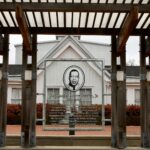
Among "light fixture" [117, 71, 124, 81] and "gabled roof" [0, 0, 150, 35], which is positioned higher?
"gabled roof" [0, 0, 150, 35]

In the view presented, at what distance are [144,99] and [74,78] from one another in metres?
4.93

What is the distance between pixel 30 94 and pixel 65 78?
4.97m

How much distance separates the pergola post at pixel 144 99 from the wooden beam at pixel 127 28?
0.74m

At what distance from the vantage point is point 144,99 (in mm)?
12367

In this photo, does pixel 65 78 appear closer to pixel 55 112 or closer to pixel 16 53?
pixel 55 112

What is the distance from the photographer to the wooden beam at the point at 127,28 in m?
9.80

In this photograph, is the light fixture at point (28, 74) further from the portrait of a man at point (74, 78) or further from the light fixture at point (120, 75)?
the portrait of a man at point (74, 78)

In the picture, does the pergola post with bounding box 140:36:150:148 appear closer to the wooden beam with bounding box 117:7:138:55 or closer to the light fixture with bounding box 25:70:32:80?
the wooden beam with bounding box 117:7:138:55

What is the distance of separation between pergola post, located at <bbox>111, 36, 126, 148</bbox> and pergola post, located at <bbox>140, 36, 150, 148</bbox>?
58 centimetres

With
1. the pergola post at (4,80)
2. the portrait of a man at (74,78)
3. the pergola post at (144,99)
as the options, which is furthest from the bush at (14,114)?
the pergola post at (144,99)

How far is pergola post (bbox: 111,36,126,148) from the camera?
12.0 m

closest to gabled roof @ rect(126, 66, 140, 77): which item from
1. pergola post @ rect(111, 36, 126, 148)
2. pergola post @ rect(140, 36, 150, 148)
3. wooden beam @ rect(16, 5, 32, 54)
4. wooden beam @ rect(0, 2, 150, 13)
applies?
pergola post @ rect(140, 36, 150, 148)

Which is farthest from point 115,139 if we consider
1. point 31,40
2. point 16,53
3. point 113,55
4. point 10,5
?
point 16,53

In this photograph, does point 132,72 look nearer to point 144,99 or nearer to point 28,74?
point 144,99
